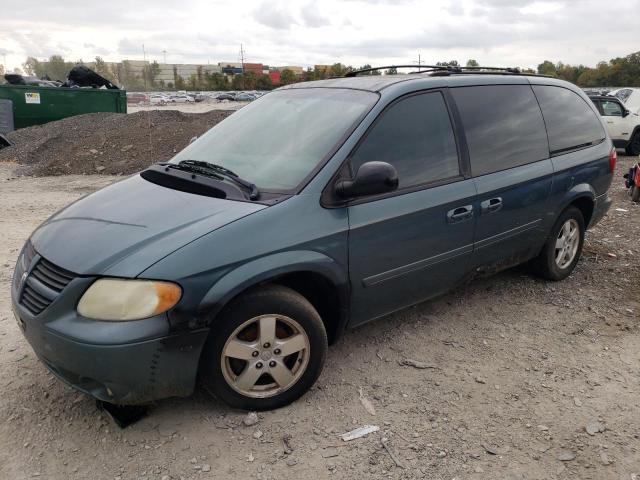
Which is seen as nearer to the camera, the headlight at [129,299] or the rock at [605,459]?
the headlight at [129,299]

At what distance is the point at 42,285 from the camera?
259cm

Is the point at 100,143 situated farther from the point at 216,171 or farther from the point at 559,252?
the point at 559,252

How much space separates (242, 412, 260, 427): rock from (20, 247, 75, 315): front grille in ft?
3.65

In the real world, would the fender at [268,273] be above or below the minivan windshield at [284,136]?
below

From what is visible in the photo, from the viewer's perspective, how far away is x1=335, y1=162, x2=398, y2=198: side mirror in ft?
9.29

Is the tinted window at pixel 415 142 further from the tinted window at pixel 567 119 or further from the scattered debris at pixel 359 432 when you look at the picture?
the scattered debris at pixel 359 432

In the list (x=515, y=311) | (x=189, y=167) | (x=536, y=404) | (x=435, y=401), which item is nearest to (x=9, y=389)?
(x=189, y=167)

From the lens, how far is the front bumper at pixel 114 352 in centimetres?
237

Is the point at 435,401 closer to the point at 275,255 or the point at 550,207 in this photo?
the point at 275,255

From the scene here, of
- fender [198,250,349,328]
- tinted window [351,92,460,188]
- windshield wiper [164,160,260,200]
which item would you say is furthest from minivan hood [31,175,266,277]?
tinted window [351,92,460,188]

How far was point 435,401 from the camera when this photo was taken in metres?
3.00

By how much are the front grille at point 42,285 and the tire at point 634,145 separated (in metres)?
14.8

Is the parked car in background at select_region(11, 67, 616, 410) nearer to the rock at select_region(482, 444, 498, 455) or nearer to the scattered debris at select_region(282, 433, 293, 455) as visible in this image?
the scattered debris at select_region(282, 433, 293, 455)

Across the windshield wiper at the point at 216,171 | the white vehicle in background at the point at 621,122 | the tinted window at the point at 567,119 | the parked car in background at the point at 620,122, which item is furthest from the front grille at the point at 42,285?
the parked car in background at the point at 620,122
